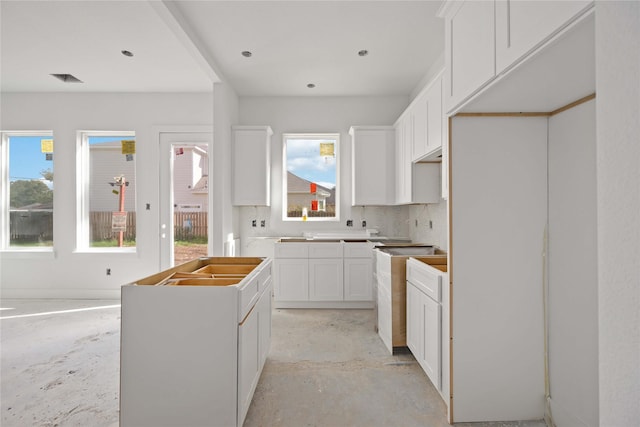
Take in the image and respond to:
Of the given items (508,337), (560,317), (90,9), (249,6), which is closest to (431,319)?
(508,337)

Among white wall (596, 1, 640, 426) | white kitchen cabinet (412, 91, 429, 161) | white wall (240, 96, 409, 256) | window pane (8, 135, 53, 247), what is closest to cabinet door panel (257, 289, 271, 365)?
white wall (596, 1, 640, 426)

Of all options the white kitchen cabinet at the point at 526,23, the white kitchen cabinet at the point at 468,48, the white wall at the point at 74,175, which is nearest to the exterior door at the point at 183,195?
the white wall at the point at 74,175

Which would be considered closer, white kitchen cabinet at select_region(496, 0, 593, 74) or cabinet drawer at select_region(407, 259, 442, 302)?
white kitchen cabinet at select_region(496, 0, 593, 74)

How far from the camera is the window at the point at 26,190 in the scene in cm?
458

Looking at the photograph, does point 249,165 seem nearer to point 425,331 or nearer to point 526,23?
point 425,331

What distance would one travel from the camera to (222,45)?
3.22 m

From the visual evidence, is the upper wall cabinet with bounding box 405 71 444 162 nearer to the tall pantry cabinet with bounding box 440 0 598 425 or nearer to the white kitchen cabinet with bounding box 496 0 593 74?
the tall pantry cabinet with bounding box 440 0 598 425

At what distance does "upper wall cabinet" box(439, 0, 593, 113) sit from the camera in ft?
3.41

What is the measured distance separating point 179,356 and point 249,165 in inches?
118

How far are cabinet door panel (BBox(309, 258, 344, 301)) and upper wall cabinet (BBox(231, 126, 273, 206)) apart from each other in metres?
1.12

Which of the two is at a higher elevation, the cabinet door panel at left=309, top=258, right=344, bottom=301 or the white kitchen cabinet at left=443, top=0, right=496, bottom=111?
the white kitchen cabinet at left=443, top=0, right=496, bottom=111

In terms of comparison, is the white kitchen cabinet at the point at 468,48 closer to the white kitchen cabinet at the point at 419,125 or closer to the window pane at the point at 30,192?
the white kitchen cabinet at the point at 419,125

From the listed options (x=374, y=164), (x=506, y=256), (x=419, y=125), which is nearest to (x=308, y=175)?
(x=374, y=164)

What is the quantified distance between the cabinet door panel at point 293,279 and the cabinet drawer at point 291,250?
0.21ft
